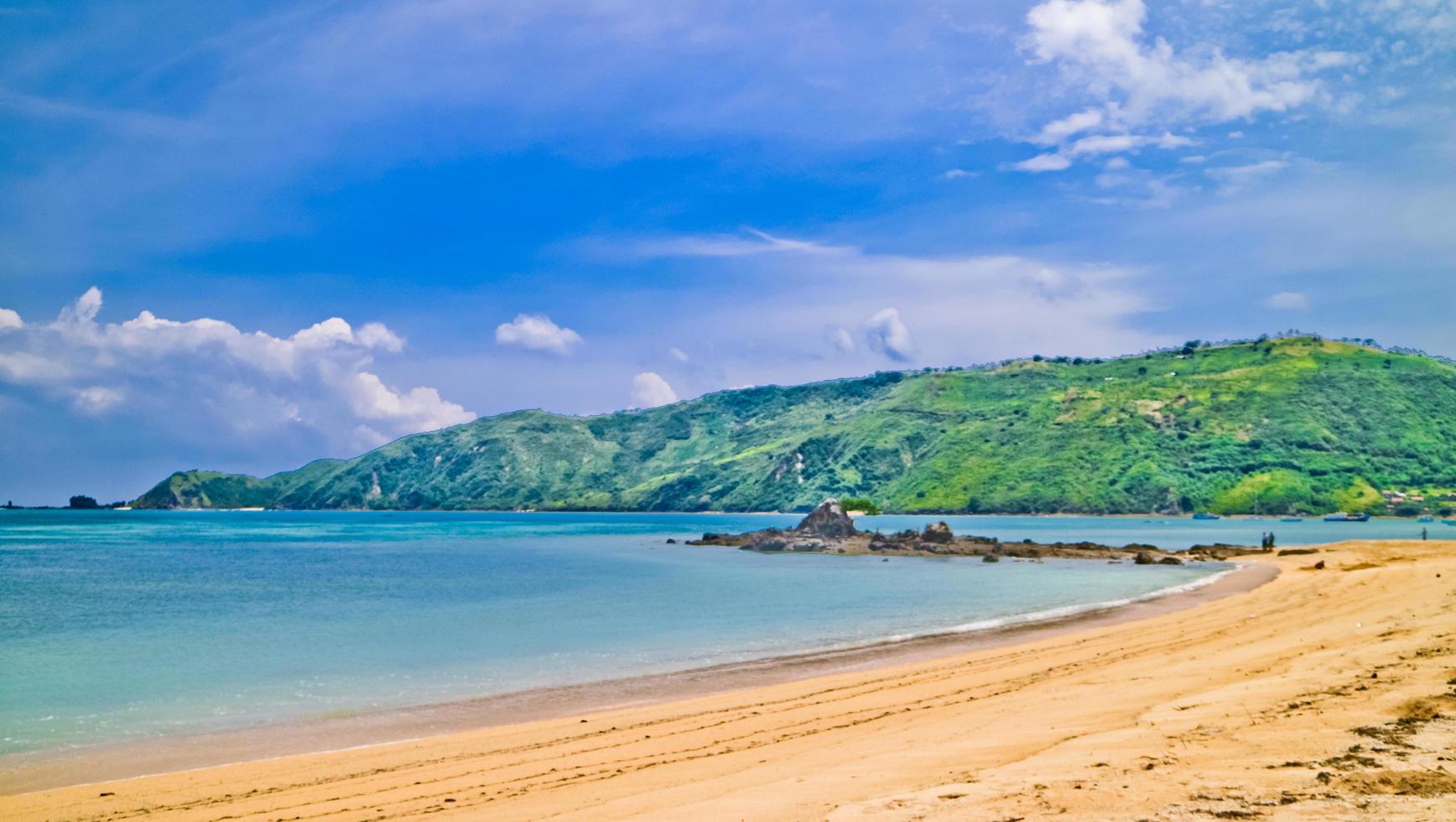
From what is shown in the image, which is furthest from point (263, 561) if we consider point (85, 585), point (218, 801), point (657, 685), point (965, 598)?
point (218, 801)

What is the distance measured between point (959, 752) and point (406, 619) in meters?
29.8

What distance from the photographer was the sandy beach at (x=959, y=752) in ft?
26.3

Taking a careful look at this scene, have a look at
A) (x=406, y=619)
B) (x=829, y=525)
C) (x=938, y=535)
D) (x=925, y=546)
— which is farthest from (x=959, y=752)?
(x=829, y=525)

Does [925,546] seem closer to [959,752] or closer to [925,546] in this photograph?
[925,546]

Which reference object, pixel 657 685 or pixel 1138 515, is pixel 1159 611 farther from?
pixel 1138 515

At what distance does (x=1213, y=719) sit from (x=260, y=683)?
20.5m

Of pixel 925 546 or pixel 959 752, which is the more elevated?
pixel 959 752

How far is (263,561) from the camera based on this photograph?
76.2 meters

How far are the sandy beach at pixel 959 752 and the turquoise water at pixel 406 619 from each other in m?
5.48

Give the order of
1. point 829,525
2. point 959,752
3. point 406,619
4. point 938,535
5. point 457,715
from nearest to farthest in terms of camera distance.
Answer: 1. point 959,752
2. point 457,715
3. point 406,619
4. point 938,535
5. point 829,525

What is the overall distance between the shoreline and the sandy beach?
17.7 inches

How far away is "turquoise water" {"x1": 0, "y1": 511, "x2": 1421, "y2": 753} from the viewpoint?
2022cm

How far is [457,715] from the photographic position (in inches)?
698

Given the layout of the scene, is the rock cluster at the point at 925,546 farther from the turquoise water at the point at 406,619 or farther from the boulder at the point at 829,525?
the turquoise water at the point at 406,619
